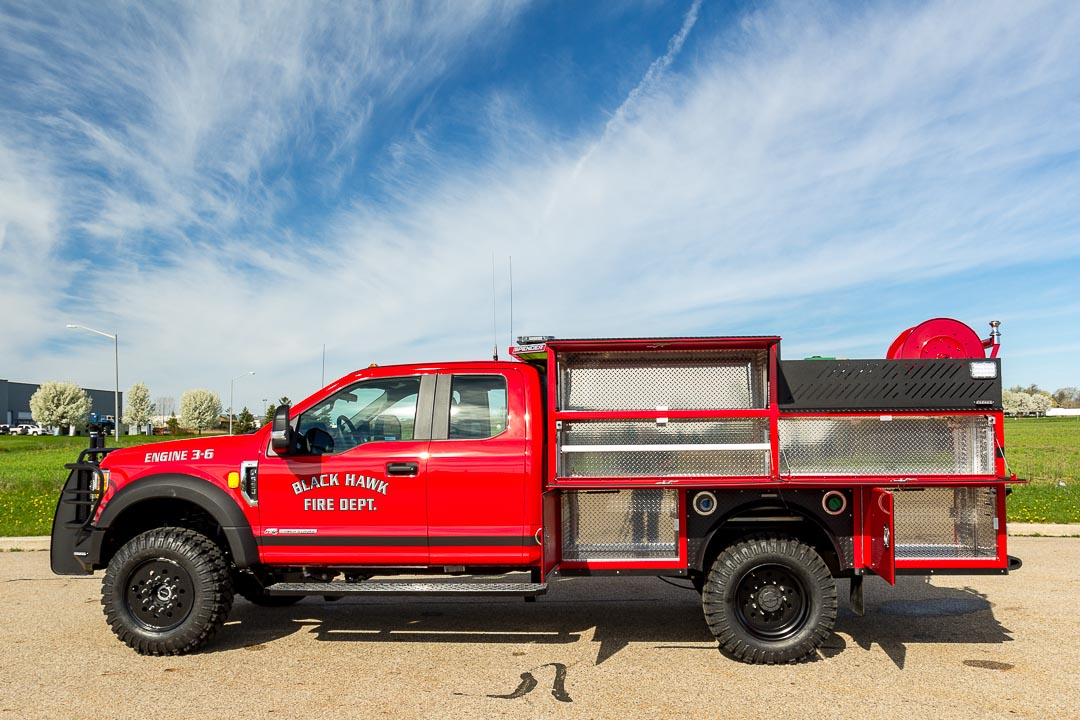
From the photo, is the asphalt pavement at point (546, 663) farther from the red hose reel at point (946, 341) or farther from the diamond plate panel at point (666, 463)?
the red hose reel at point (946, 341)

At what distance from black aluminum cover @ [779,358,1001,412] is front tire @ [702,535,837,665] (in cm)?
100

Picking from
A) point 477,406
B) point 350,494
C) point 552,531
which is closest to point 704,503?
point 552,531

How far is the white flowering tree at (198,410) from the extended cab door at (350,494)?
13262cm

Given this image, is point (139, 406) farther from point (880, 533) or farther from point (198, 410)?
point (880, 533)

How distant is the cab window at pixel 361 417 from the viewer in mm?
5555

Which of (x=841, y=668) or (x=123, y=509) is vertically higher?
(x=123, y=509)

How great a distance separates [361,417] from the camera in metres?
5.65

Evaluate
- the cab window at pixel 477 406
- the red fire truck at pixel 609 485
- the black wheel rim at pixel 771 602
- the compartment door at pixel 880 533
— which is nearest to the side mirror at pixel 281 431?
the red fire truck at pixel 609 485

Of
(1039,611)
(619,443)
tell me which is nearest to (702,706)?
(619,443)

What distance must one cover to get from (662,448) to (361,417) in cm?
220

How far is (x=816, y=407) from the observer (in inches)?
203

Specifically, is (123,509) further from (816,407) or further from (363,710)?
(816,407)

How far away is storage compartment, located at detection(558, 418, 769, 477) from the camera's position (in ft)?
17.2

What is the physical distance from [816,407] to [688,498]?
1.07 m
